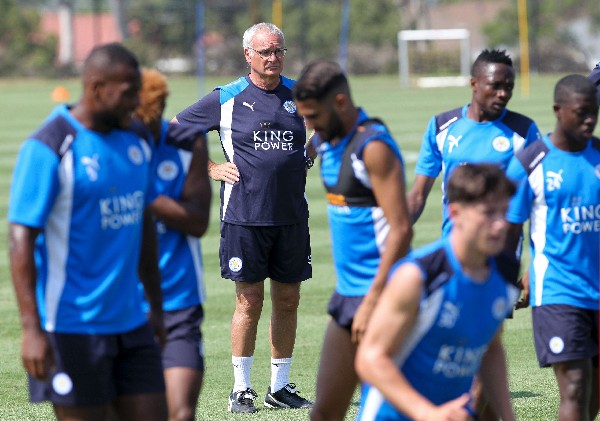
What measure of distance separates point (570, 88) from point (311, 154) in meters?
2.82

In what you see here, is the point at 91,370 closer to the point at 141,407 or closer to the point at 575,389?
the point at 141,407

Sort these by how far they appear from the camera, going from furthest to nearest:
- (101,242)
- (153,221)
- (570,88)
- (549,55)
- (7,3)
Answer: (7,3)
(549,55)
(570,88)
(153,221)
(101,242)

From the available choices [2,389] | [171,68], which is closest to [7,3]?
[171,68]

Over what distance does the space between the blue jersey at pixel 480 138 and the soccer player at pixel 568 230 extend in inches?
26.1

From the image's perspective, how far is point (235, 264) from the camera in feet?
27.7

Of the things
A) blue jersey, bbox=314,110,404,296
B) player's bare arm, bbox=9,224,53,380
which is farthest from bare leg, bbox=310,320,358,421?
player's bare arm, bbox=9,224,53,380

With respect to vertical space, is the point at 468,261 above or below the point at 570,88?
below

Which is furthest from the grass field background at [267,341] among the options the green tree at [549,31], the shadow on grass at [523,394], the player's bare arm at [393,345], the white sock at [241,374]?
the green tree at [549,31]

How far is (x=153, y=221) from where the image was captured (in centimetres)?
561

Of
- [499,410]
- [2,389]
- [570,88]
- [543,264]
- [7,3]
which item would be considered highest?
[7,3]

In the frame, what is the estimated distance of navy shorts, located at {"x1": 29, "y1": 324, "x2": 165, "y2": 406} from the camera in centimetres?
514

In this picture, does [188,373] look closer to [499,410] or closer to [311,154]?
[499,410]

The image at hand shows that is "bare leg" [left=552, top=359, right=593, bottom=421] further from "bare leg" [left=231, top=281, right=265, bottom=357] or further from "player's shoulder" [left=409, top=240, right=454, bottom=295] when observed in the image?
"bare leg" [left=231, top=281, right=265, bottom=357]

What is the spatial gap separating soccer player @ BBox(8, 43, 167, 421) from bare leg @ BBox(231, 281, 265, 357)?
10.0 ft
